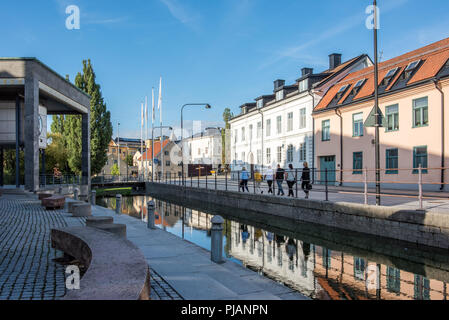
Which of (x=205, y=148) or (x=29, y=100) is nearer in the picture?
(x=29, y=100)

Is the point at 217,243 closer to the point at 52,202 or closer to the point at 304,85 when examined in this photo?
the point at 52,202

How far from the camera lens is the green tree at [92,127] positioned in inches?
1395

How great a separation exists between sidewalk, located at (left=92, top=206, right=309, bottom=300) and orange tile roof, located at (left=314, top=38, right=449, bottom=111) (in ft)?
58.1

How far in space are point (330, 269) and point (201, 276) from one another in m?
3.83

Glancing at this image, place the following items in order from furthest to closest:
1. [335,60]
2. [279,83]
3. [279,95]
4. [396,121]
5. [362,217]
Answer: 1. [279,83]
2. [279,95]
3. [335,60]
4. [396,121]
5. [362,217]

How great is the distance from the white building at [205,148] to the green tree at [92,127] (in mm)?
29985

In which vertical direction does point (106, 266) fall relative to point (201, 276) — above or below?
above

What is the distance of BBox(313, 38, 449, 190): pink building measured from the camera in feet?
60.1

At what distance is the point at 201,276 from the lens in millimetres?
5492

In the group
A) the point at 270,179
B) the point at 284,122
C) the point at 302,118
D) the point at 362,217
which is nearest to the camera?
the point at 362,217

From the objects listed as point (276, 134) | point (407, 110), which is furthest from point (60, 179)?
point (407, 110)

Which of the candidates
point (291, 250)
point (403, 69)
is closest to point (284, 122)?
point (403, 69)
